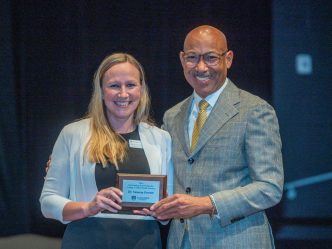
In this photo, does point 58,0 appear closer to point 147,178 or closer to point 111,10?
point 111,10

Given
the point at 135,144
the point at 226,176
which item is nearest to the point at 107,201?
the point at 135,144

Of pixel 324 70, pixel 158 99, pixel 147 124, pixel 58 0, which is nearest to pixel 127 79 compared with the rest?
pixel 147 124

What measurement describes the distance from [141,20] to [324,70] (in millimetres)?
1330

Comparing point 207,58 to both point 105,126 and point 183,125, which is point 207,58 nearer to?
point 183,125

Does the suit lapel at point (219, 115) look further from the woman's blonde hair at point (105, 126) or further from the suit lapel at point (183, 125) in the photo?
the woman's blonde hair at point (105, 126)

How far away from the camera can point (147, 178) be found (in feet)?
8.32

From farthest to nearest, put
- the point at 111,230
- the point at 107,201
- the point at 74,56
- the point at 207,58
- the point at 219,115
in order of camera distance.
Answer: the point at 74,56, the point at 207,58, the point at 219,115, the point at 111,230, the point at 107,201

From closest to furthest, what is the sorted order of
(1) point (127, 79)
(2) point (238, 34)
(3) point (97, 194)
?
(3) point (97, 194) → (1) point (127, 79) → (2) point (238, 34)

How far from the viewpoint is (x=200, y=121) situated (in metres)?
2.82

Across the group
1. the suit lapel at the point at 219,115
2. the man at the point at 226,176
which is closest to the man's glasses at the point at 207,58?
the man at the point at 226,176

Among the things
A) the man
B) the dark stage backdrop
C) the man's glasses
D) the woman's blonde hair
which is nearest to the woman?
the woman's blonde hair

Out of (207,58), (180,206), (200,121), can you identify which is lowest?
(180,206)

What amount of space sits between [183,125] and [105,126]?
37 centimetres

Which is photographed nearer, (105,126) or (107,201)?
(107,201)
